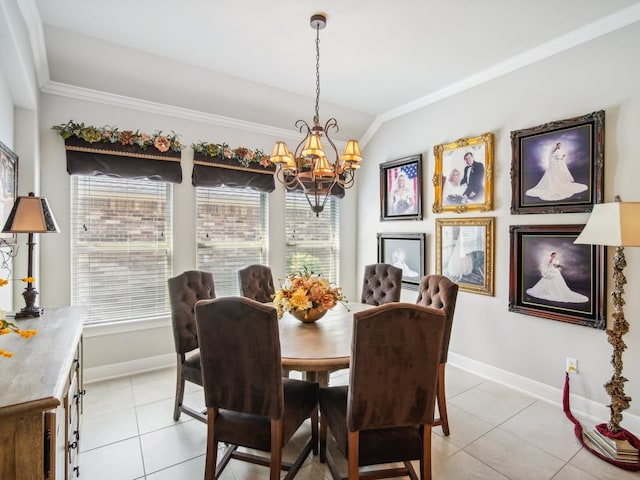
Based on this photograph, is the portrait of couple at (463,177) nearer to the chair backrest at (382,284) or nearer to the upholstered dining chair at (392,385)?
the chair backrest at (382,284)

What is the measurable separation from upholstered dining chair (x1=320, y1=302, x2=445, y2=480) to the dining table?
0.27 meters

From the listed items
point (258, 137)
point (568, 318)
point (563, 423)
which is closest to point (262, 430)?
point (563, 423)

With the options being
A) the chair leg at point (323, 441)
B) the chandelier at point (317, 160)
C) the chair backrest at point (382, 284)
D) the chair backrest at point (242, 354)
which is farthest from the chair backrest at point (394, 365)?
the chair backrest at point (382, 284)

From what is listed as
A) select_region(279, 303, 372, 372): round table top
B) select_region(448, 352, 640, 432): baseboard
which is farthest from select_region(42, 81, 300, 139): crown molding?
select_region(448, 352, 640, 432): baseboard

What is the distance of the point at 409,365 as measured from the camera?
1588mm

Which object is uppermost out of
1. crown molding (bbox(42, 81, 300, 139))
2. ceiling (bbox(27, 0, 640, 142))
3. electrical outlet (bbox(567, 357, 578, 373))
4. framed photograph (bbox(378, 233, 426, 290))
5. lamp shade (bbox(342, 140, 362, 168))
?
ceiling (bbox(27, 0, 640, 142))

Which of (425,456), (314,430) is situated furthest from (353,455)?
(314,430)

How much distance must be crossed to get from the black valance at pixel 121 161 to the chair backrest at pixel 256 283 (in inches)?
48.7

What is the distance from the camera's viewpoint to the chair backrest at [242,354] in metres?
1.61

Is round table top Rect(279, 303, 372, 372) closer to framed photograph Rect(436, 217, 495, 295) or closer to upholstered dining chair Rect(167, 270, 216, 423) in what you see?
upholstered dining chair Rect(167, 270, 216, 423)

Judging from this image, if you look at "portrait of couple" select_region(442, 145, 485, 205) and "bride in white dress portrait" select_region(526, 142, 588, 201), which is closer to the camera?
"bride in white dress portrait" select_region(526, 142, 588, 201)

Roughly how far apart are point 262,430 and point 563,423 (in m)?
2.38

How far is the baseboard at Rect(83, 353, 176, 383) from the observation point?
321 cm

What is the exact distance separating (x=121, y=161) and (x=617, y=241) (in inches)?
158
